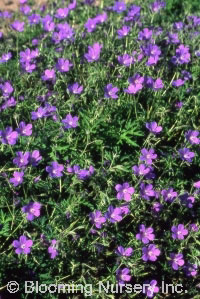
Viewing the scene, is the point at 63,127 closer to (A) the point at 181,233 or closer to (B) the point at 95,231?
(B) the point at 95,231

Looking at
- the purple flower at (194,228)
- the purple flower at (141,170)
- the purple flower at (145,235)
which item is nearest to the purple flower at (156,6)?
the purple flower at (141,170)

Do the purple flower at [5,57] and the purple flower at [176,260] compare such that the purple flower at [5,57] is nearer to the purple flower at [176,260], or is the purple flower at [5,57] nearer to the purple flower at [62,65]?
the purple flower at [62,65]

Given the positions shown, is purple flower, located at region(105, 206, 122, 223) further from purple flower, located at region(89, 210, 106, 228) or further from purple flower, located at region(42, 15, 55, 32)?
purple flower, located at region(42, 15, 55, 32)

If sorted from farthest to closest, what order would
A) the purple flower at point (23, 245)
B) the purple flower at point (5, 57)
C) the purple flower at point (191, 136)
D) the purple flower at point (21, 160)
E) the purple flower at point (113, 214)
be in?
the purple flower at point (5, 57), the purple flower at point (191, 136), the purple flower at point (21, 160), the purple flower at point (113, 214), the purple flower at point (23, 245)

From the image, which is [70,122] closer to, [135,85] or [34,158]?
[34,158]

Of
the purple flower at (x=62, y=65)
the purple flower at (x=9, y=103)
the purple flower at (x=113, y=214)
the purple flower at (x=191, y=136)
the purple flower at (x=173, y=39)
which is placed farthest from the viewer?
the purple flower at (x=173, y=39)

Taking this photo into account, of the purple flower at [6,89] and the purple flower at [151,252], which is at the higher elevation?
the purple flower at [6,89]

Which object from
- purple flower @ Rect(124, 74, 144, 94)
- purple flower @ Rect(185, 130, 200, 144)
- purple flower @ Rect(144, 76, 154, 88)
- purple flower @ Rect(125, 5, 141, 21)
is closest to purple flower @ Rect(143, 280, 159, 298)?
purple flower @ Rect(185, 130, 200, 144)

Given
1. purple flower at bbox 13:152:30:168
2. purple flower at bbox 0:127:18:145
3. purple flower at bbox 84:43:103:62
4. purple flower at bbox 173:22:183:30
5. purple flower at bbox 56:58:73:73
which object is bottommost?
purple flower at bbox 13:152:30:168
